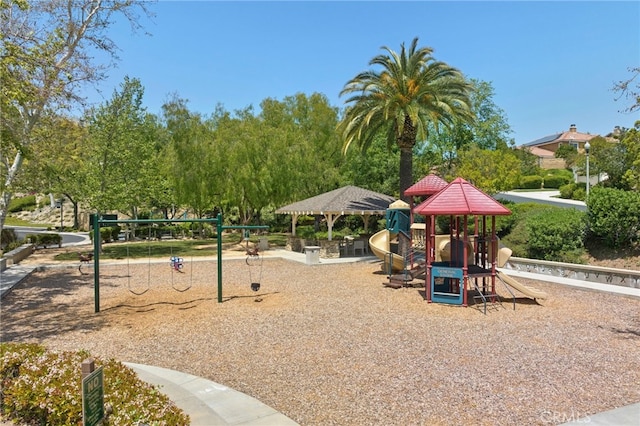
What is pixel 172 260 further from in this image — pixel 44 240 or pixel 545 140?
pixel 545 140

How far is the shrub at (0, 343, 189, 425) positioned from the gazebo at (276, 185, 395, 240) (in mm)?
18755

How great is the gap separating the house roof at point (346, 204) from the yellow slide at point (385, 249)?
18.6ft

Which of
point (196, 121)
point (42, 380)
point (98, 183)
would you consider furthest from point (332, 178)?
point (42, 380)

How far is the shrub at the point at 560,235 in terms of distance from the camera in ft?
58.9

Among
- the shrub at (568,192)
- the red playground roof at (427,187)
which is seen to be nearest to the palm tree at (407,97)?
the red playground roof at (427,187)

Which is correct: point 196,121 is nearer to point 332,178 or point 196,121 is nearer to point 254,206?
point 254,206

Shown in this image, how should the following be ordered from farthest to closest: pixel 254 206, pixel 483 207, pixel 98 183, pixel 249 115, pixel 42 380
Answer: pixel 249 115
pixel 254 206
pixel 98 183
pixel 483 207
pixel 42 380

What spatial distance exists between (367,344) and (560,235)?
13.5 meters

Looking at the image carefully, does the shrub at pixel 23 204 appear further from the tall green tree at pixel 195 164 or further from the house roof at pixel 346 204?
the house roof at pixel 346 204

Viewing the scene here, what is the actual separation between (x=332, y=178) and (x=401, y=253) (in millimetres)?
17806

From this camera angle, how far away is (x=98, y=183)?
25.9 meters

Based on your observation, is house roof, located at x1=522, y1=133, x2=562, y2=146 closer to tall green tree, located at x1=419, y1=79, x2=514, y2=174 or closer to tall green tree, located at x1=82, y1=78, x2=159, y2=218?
tall green tree, located at x1=419, y1=79, x2=514, y2=174

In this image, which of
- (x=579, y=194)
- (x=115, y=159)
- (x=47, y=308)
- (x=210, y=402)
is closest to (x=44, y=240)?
(x=115, y=159)

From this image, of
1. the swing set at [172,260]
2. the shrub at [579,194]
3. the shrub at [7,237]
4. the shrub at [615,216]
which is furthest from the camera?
the shrub at [579,194]
